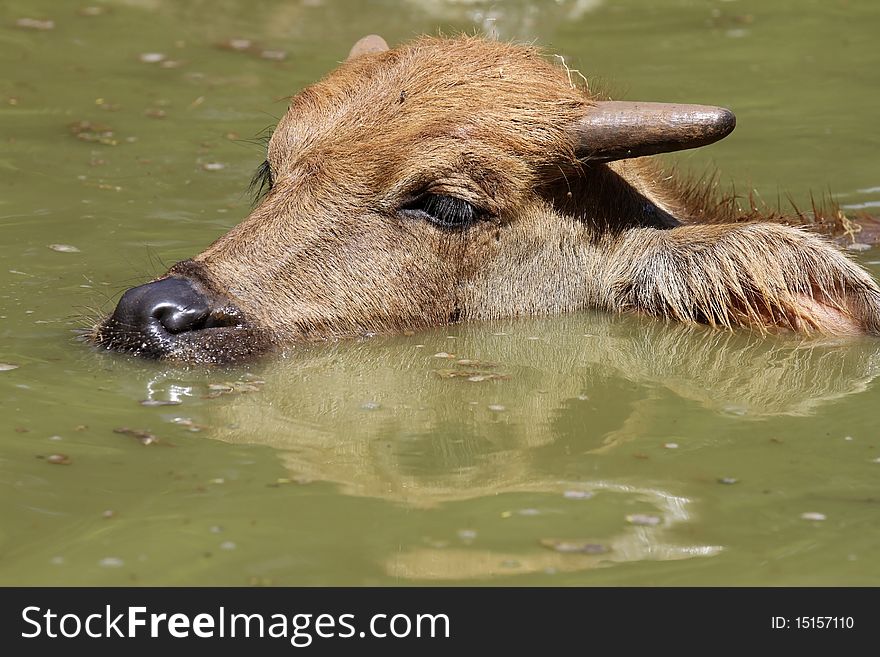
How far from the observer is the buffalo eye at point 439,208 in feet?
26.0

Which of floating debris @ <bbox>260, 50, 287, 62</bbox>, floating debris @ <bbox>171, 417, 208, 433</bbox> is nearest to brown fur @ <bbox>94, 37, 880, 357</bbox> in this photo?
floating debris @ <bbox>171, 417, 208, 433</bbox>

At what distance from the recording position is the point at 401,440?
20.7 ft

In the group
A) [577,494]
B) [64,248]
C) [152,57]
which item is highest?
[152,57]

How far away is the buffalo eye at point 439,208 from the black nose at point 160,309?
142 centimetres

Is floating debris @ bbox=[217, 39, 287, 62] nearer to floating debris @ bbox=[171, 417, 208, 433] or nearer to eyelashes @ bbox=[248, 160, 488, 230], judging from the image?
eyelashes @ bbox=[248, 160, 488, 230]

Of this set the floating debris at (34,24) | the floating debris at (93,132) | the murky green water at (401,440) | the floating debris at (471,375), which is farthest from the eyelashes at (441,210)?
the floating debris at (34,24)

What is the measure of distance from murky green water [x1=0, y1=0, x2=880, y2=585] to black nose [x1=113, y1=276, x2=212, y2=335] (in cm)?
21

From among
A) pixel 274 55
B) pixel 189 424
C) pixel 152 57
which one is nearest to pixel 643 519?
pixel 189 424

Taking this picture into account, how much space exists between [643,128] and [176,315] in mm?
2691

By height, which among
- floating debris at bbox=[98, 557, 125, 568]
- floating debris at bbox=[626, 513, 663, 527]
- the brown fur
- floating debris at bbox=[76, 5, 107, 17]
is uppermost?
floating debris at bbox=[76, 5, 107, 17]

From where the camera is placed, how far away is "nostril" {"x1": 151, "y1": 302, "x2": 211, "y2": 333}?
7.00 meters

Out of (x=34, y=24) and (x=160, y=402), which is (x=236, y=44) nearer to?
(x=34, y=24)

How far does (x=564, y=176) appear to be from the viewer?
8109 mm
